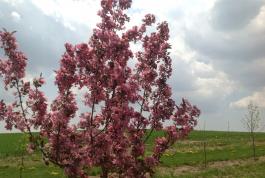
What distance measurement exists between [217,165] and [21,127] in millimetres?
31672

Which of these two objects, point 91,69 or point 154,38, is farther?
point 154,38

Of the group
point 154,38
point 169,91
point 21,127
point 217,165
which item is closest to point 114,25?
point 154,38

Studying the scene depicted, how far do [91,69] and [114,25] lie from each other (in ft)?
4.63

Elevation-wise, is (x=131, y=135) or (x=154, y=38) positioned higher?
(x=154, y=38)

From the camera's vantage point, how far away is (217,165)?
124ft

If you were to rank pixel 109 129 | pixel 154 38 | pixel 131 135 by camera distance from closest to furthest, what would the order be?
pixel 109 129
pixel 131 135
pixel 154 38

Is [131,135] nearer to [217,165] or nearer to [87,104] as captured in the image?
[87,104]

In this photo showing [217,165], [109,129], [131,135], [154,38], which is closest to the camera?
[109,129]

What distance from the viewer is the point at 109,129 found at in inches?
323

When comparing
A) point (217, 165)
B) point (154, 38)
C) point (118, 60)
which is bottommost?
point (217, 165)

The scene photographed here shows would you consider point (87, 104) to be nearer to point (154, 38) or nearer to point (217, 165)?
point (154, 38)

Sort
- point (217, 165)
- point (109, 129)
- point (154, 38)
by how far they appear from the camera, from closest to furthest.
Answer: point (109, 129) → point (154, 38) → point (217, 165)

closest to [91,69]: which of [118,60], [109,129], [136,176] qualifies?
[118,60]

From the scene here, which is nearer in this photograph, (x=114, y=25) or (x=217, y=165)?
(x=114, y=25)
